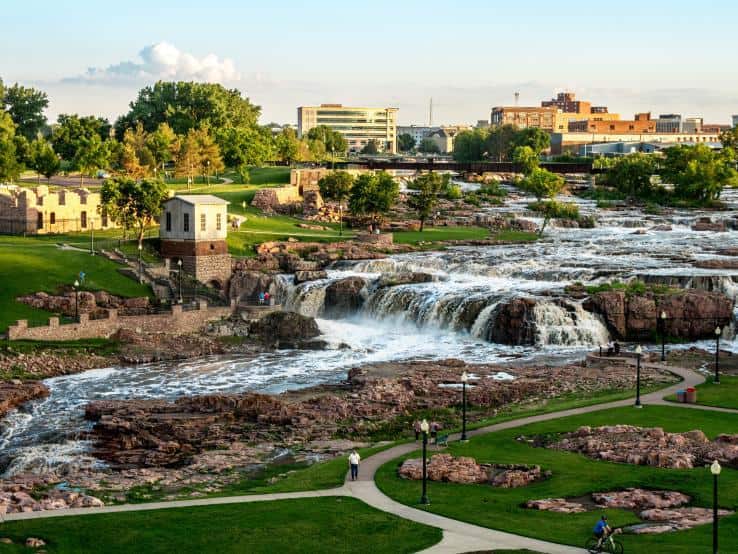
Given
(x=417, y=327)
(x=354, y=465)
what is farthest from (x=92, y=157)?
(x=354, y=465)

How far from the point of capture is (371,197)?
111 metres

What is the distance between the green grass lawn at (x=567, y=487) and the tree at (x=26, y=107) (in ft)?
455

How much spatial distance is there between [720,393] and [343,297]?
34213mm

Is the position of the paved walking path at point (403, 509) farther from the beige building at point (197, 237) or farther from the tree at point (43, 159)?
the tree at point (43, 159)

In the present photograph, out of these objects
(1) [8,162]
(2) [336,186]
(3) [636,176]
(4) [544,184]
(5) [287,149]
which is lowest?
(2) [336,186]

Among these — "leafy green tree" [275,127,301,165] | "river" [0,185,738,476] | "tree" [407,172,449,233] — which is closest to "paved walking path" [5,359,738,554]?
"river" [0,185,738,476]

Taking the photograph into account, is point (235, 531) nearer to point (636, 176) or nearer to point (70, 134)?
point (70, 134)

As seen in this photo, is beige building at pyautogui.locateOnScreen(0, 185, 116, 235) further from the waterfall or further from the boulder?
the waterfall

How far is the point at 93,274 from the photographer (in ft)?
257

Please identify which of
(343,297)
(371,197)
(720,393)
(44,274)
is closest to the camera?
(720,393)

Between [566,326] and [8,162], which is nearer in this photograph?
[566,326]

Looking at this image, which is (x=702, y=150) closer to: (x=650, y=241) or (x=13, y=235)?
(x=650, y=241)

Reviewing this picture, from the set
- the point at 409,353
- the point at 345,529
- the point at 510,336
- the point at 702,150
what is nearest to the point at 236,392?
the point at 409,353

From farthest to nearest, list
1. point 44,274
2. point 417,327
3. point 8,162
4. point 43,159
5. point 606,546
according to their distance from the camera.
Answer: point 43,159, point 8,162, point 417,327, point 44,274, point 606,546
